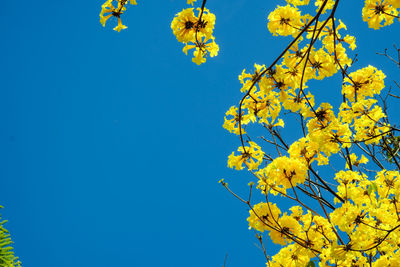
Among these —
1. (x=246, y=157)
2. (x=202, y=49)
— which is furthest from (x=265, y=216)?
(x=202, y=49)

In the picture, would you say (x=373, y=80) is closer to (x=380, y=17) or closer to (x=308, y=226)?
(x=380, y=17)

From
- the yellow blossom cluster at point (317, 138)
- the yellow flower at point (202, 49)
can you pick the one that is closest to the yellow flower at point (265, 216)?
the yellow blossom cluster at point (317, 138)

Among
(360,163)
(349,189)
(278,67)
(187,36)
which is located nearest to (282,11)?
(278,67)

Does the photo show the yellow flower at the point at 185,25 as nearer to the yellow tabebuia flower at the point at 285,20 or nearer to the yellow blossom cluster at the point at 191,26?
the yellow blossom cluster at the point at 191,26

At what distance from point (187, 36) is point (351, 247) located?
1997 mm

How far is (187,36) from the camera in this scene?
5.33 ft

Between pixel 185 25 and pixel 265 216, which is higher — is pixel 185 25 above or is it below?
above

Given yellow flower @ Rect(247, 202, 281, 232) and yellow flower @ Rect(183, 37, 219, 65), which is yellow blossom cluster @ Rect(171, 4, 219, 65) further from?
yellow flower @ Rect(247, 202, 281, 232)

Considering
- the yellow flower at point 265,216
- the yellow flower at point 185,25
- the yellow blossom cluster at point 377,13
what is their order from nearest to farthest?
1. the yellow flower at point 185,25
2. the yellow blossom cluster at point 377,13
3. the yellow flower at point 265,216

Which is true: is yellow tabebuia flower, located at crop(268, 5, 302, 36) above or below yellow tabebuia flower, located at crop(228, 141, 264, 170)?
above

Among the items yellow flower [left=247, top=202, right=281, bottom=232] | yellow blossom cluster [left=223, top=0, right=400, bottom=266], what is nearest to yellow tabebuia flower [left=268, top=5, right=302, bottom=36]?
yellow blossom cluster [left=223, top=0, right=400, bottom=266]

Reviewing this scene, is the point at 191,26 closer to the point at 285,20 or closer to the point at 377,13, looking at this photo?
the point at 285,20

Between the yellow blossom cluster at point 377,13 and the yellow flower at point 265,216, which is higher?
the yellow blossom cluster at point 377,13

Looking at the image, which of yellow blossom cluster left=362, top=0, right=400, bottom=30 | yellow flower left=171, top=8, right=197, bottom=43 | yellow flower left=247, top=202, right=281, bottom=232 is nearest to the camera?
yellow flower left=171, top=8, right=197, bottom=43
